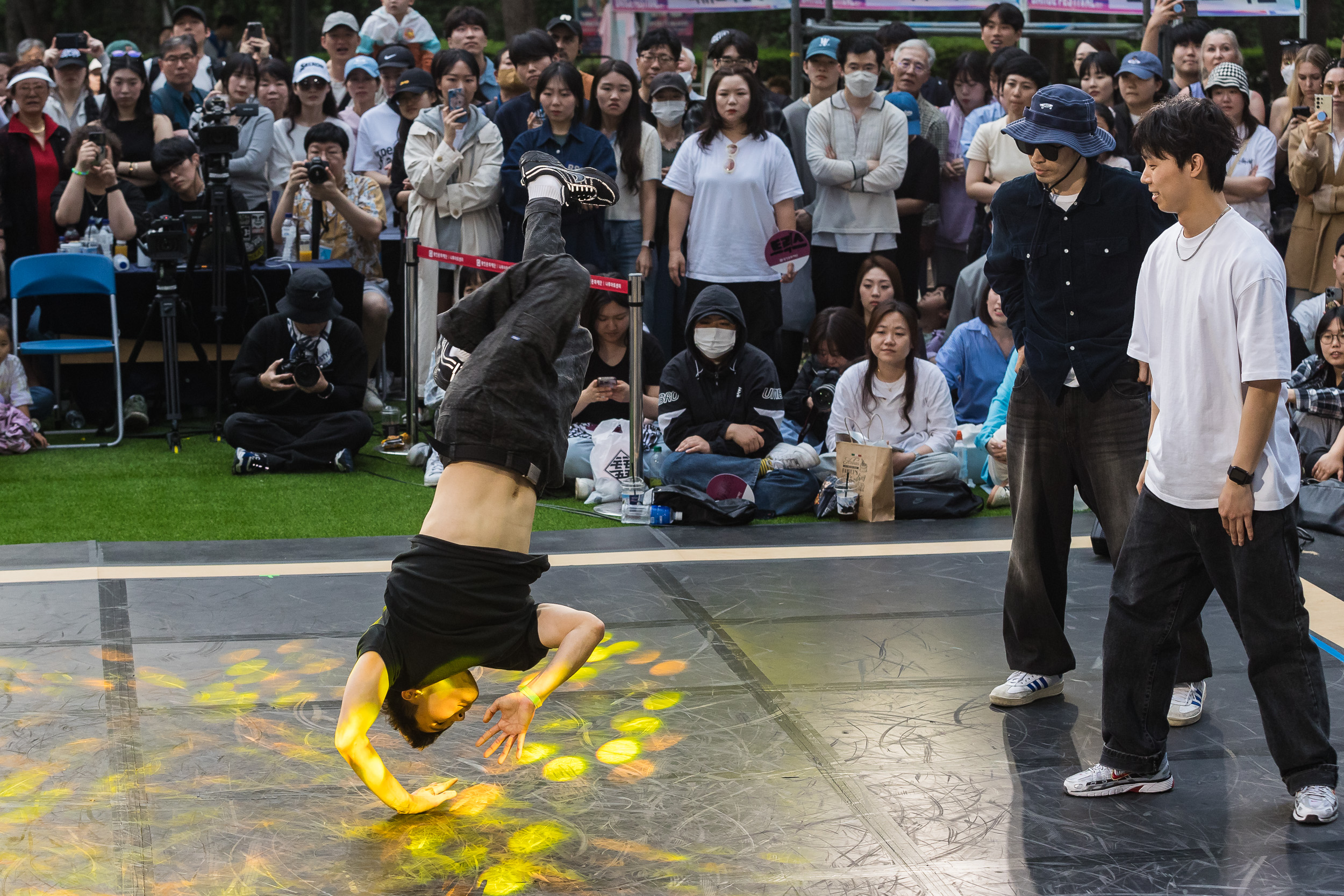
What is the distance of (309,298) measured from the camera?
8062 millimetres

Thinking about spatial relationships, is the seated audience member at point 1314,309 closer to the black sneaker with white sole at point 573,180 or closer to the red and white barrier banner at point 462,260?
the red and white barrier banner at point 462,260

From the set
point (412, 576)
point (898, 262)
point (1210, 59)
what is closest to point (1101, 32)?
point (1210, 59)

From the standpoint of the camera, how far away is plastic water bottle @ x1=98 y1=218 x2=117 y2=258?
876 cm

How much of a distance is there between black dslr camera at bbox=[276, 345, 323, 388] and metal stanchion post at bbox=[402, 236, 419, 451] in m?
0.57

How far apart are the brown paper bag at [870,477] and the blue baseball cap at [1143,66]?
115 inches

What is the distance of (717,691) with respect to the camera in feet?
15.3

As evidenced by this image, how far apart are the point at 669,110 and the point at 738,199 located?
3.43 ft

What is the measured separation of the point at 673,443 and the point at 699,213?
159cm

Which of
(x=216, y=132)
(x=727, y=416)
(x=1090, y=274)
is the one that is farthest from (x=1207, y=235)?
(x=216, y=132)

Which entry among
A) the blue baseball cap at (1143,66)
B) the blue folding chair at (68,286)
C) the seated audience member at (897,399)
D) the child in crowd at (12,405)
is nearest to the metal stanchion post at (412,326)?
the blue folding chair at (68,286)

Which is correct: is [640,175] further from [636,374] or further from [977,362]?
[977,362]

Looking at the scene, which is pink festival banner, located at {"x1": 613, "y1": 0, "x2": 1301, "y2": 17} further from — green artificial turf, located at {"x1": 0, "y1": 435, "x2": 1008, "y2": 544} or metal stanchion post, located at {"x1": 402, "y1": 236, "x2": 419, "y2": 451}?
green artificial turf, located at {"x1": 0, "y1": 435, "x2": 1008, "y2": 544}

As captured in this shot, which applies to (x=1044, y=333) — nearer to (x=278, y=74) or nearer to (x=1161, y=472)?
(x=1161, y=472)

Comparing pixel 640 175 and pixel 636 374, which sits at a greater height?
pixel 640 175
